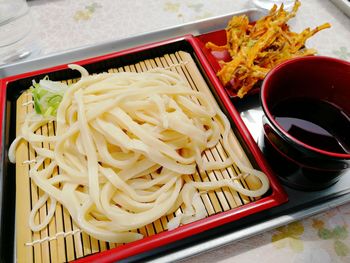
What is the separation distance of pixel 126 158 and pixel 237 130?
1.01 ft

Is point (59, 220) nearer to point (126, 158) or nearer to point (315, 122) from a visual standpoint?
point (126, 158)

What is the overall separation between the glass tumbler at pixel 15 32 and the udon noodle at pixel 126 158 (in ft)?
1.58

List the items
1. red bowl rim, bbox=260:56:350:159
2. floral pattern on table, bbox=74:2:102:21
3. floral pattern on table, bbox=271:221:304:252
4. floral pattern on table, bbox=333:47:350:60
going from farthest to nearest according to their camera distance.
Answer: floral pattern on table, bbox=74:2:102:21 < floral pattern on table, bbox=333:47:350:60 < floral pattern on table, bbox=271:221:304:252 < red bowl rim, bbox=260:56:350:159

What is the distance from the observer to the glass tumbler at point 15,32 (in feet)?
4.06

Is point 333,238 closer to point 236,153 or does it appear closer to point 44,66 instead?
point 236,153

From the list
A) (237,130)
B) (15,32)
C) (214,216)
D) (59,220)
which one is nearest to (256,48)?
(237,130)

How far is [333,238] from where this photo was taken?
783mm

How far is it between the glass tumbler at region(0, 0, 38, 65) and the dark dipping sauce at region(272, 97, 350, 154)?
93 centimetres

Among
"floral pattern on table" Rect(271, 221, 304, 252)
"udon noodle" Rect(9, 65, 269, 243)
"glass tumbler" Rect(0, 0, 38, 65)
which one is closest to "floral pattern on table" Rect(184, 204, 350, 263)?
"floral pattern on table" Rect(271, 221, 304, 252)

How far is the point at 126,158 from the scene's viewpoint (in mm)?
812

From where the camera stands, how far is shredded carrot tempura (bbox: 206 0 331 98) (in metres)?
0.98

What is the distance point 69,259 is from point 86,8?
1071mm

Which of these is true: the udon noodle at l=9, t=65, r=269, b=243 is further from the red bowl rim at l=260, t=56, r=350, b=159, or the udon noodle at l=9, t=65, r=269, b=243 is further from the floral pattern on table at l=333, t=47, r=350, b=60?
the floral pattern on table at l=333, t=47, r=350, b=60

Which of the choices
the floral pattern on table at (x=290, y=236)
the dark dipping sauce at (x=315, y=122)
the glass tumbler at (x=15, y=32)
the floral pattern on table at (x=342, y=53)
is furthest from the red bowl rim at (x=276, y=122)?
the glass tumbler at (x=15, y=32)
